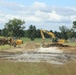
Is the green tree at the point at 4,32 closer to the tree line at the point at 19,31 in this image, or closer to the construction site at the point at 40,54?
the tree line at the point at 19,31

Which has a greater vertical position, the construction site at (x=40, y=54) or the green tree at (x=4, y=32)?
the green tree at (x=4, y=32)

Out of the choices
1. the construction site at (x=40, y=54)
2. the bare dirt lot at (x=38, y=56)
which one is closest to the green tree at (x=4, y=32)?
the construction site at (x=40, y=54)

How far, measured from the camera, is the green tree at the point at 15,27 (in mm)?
122169

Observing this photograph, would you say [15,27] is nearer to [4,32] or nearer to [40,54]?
[4,32]

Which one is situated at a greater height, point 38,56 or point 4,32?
point 4,32

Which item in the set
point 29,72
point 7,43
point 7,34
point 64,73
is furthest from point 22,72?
point 7,34

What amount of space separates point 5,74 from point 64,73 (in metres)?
2.35

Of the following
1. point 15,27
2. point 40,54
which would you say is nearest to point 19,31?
point 15,27

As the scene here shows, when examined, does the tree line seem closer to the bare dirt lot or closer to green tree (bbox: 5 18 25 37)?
green tree (bbox: 5 18 25 37)

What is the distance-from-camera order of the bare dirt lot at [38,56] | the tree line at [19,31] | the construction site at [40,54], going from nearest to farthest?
1. the bare dirt lot at [38,56]
2. the construction site at [40,54]
3. the tree line at [19,31]

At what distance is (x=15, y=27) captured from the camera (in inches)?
5002

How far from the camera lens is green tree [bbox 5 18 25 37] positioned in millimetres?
122169

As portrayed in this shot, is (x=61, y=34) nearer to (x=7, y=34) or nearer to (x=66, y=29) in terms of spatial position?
(x=66, y=29)

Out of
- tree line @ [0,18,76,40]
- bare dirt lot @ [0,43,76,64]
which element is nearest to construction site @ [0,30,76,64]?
Answer: bare dirt lot @ [0,43,76,64]
